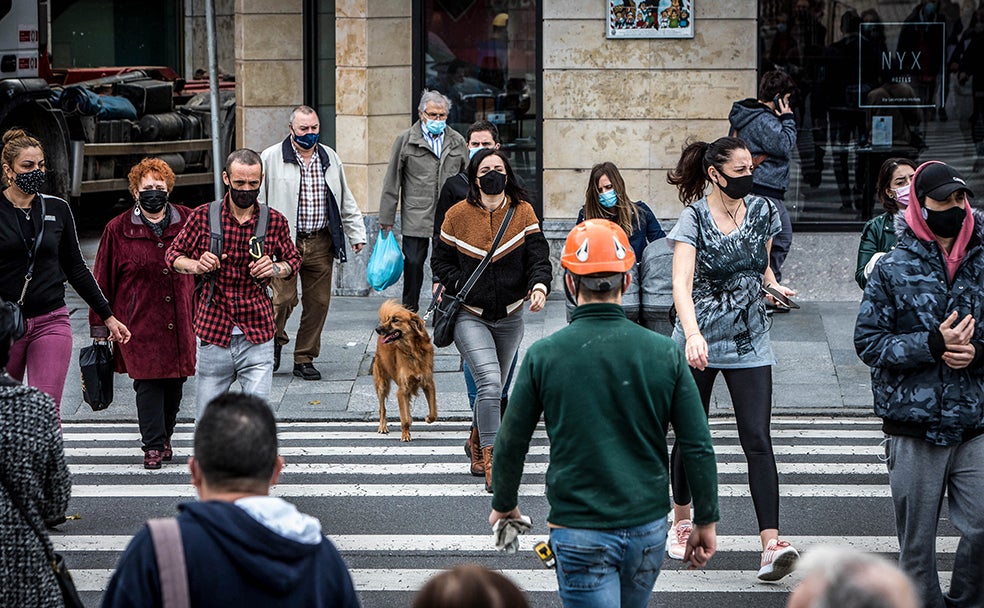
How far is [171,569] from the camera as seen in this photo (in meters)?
3.36

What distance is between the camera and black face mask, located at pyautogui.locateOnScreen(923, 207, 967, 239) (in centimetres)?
575

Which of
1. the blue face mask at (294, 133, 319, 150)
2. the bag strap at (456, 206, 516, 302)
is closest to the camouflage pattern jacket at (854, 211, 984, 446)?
the bag strap at (456, 206, 516, 302)

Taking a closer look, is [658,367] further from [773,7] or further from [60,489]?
[773,7]

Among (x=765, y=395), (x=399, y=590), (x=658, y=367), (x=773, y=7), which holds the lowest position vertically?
(x=399, y=590)

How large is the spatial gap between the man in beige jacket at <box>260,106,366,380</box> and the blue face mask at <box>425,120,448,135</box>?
80 cm

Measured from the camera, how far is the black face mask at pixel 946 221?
5.75 metres

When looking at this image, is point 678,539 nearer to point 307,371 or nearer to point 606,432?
point 606,432

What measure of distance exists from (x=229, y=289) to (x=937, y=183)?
12.3 ft

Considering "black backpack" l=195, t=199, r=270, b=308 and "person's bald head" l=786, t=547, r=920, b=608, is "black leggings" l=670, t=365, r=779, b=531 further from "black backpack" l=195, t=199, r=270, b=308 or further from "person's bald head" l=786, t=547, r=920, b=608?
"person's bald head" l=786, t=547, r=920, b=608

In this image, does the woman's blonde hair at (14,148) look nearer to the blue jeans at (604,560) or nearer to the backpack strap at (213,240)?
the backpack strap at (213,240)

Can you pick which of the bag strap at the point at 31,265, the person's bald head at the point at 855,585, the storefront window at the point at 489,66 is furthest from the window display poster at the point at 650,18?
the person's bald head at the point at 855,585

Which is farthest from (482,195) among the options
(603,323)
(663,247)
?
(603,323)

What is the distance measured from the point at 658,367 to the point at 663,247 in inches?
182

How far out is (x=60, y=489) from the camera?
464cm
